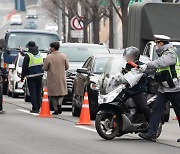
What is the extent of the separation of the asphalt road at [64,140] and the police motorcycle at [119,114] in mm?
182

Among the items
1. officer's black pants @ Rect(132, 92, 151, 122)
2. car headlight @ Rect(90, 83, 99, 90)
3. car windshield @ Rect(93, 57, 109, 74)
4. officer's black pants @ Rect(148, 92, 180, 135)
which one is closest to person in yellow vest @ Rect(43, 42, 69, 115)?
car windshield @ Rect(93, 57, 109, 74)

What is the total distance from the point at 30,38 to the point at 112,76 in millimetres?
15885

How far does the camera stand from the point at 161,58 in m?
15.7

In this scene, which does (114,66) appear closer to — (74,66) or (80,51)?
(74,66)

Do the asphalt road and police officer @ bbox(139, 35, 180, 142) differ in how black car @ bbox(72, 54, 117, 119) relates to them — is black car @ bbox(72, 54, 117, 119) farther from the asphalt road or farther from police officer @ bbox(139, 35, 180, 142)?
police officer @ bbox(139, 35, 180, 142)

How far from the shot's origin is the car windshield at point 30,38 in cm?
3456

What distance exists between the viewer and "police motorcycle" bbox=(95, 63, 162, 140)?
1602cm

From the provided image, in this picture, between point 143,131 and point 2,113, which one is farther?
point 2,113

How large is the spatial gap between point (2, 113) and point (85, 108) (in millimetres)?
3793

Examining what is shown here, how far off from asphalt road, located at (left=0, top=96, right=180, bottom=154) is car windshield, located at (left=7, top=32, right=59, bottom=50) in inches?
545

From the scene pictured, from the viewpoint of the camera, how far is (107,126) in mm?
16047

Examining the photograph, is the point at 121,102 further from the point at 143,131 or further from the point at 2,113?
the point at 2,113

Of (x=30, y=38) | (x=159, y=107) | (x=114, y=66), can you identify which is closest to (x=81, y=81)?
(x=114, y=66)

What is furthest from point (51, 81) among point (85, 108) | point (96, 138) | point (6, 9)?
point (6, 9)
